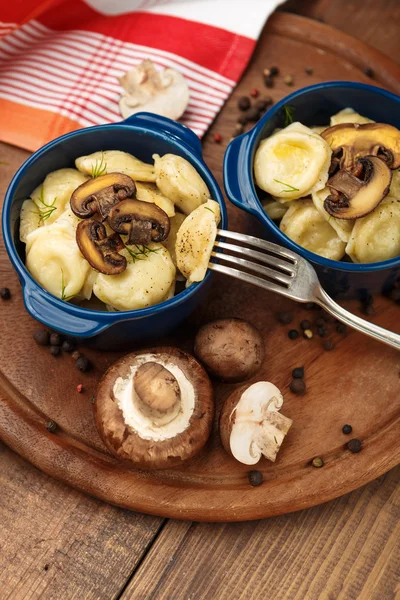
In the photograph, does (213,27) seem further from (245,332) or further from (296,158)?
(245,332)

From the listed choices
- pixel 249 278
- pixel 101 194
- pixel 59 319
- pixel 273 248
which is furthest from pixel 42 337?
pixel 273 248

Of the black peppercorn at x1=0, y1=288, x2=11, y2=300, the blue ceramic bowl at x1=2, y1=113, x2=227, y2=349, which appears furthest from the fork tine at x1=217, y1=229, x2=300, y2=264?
the black peppercorn at x1=0, y1=288, x2=11, y2=300

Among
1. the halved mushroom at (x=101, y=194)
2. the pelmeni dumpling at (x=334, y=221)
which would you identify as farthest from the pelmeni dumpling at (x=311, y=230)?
the halved mushroom at (x=101, y=194)

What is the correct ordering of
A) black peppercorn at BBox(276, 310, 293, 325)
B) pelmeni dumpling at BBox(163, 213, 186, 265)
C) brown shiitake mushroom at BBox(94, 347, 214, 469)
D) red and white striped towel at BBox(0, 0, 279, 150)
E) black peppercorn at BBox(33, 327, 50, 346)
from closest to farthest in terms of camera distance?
brown shiitake mushroom at BBox(94, 347, 214, 469), pelmeni dumpling at BBox(163, 213, 186, 265), black peppercorn at BBox(33, 327, 50, 346), black peppercorn at BBox(276, 310, 293, 325), red and white striped towel at BBox(0, 0, 279, 150)

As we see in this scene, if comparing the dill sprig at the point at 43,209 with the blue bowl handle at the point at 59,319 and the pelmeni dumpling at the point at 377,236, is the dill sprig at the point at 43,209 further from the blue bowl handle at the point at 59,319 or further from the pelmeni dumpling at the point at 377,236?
the pelmeni dumpling at the point at 377,236

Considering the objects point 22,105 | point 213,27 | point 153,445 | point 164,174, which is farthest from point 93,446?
point 213,27

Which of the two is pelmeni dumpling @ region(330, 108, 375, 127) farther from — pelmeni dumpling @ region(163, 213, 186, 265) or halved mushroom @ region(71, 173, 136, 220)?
halved mushroom @ region(71, 173, 136, 220)

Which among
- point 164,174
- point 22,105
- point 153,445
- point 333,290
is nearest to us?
point 153,445
